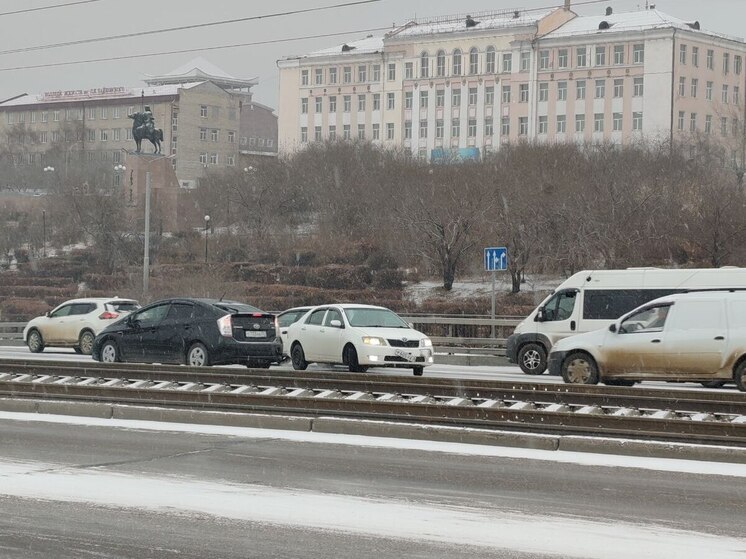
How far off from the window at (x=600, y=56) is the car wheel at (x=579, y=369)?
90.9 meters

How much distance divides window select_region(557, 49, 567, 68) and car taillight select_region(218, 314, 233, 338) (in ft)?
299

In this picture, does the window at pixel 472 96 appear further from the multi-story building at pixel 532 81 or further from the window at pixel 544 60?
the window at pixel 544 60

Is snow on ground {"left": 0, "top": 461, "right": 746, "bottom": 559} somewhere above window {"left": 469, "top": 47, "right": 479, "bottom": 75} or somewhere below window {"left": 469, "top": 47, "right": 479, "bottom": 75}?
below

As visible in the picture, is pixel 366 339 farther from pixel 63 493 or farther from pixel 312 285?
pixel 312 285

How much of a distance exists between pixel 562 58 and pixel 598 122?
6576 mm

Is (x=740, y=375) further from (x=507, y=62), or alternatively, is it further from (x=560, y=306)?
(x=507, y=62)

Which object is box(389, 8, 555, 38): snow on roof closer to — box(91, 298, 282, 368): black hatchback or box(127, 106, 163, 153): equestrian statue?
box(127, 106, 163, 153): equestrian statue

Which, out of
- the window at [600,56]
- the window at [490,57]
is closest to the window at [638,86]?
the window at [600,56]

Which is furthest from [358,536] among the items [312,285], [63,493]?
[312,285]

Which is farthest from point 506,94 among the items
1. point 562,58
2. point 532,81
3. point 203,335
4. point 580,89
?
point 203,335

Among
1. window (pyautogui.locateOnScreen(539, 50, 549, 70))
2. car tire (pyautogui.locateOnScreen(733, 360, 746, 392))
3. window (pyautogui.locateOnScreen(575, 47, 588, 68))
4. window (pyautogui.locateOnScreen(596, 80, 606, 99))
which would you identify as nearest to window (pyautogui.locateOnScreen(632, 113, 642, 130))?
window (pyautogui.locateOnScreen(596, 80, 606, 99))

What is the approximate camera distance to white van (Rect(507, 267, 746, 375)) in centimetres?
2520

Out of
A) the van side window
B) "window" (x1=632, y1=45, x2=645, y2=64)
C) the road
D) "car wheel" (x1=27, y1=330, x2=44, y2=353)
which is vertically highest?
"window" (x1=632, y1=45, x2=645, y2=64)

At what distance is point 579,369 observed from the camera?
21.9 metres
